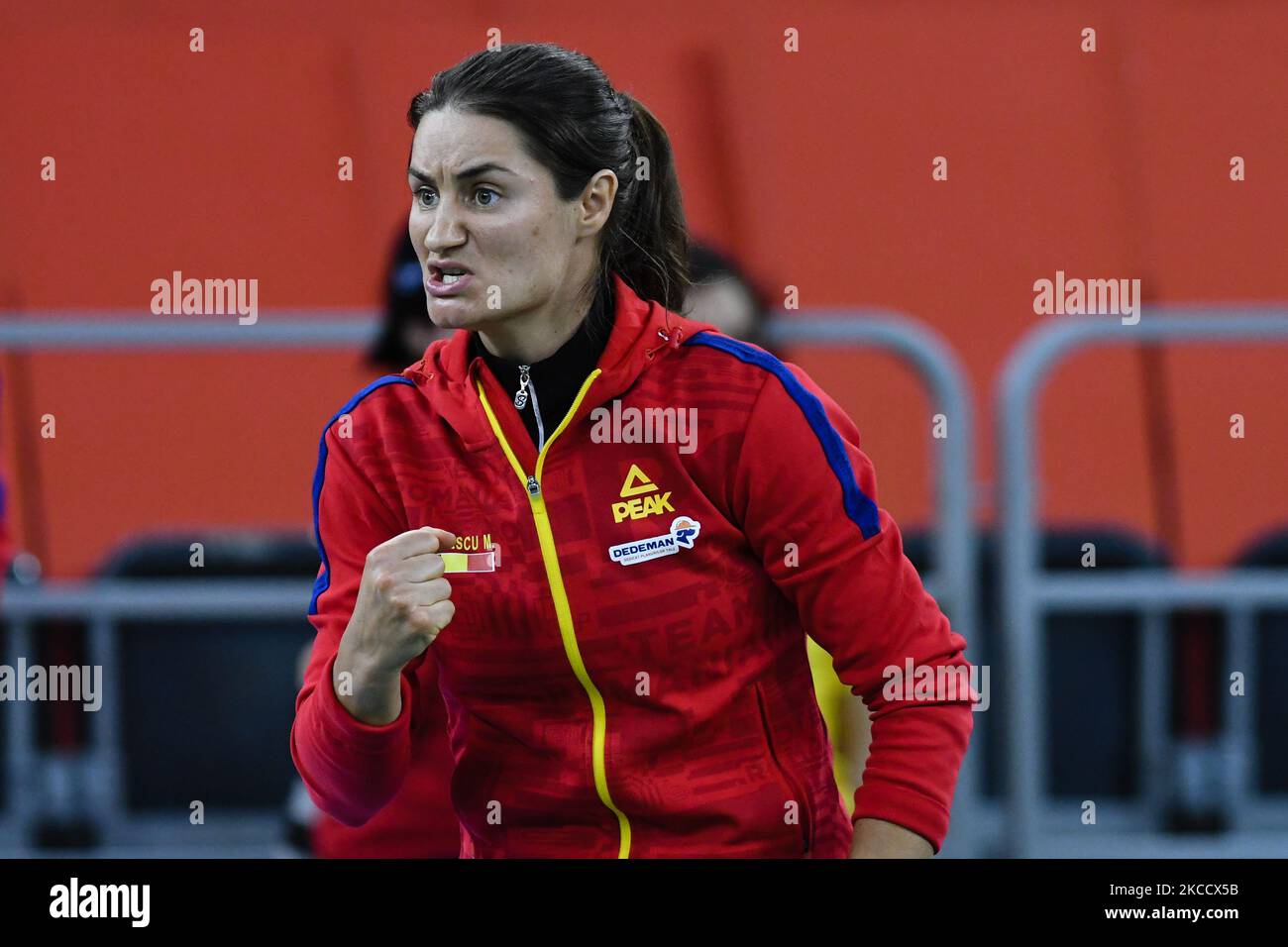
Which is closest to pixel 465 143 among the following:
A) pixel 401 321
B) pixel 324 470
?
pixel 324 470

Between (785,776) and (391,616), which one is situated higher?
(391,616)

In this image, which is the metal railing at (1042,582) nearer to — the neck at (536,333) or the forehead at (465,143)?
the neck at (536,333)

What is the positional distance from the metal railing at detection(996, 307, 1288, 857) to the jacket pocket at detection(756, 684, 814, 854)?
1.88m

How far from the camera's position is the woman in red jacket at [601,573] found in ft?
5.24

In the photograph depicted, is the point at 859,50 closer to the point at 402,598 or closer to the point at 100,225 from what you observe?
the point at 100,225

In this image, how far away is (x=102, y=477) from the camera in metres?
4.21

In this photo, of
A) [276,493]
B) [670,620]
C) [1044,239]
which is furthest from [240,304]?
[670,620]

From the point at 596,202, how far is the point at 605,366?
0.57 feet

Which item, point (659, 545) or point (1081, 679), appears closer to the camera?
point (659, 545)

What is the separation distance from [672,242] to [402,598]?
0.53 m

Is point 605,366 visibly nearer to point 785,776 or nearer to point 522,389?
point 522,389

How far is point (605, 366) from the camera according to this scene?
1656 millimetres

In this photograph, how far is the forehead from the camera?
5.23 ft

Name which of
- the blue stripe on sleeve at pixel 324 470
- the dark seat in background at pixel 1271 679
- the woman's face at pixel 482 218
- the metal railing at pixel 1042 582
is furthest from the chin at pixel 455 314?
the dark seat in background at pixel 1271 679
